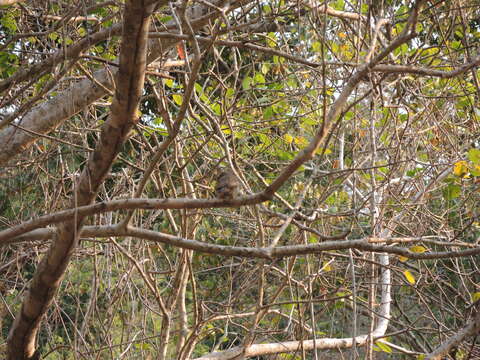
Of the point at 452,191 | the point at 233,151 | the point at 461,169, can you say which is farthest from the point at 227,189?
the point at 452,191

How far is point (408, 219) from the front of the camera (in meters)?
3.87

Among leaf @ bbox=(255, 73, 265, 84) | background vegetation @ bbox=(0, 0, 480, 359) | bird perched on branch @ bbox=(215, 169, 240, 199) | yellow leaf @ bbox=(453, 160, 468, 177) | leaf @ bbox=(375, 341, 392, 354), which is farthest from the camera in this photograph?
leaf @ bbox=(375, 341, 392, 354)

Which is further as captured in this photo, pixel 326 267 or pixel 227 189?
pixel 326 267

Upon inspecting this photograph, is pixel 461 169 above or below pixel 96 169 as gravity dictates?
above

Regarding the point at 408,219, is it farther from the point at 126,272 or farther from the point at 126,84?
the point at 126,84

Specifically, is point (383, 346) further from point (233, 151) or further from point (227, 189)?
point (227, 189)

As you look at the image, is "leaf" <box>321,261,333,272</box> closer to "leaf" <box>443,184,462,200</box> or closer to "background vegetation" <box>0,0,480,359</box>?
"background vegetation" <box>0,0,480,359</box>

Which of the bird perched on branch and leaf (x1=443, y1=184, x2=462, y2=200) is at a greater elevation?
leaf (x1=443, y1=184, x2=462, y2=200)

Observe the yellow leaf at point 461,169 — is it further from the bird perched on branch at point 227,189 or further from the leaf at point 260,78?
the bird perched on branch at point 227,189

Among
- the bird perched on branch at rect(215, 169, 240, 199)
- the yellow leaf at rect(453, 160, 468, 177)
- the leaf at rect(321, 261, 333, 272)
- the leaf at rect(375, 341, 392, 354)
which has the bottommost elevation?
the leaf at rect(375, 341, 392, 354)

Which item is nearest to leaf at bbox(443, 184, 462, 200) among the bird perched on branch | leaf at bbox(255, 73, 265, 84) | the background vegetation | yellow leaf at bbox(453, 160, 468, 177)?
the background vegetation

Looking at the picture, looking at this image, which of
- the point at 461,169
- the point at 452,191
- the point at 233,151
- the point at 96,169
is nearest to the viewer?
the point at 96,169

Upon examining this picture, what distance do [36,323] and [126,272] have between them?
2.33 feet

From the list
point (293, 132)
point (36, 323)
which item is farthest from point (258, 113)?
point (36, 323)
